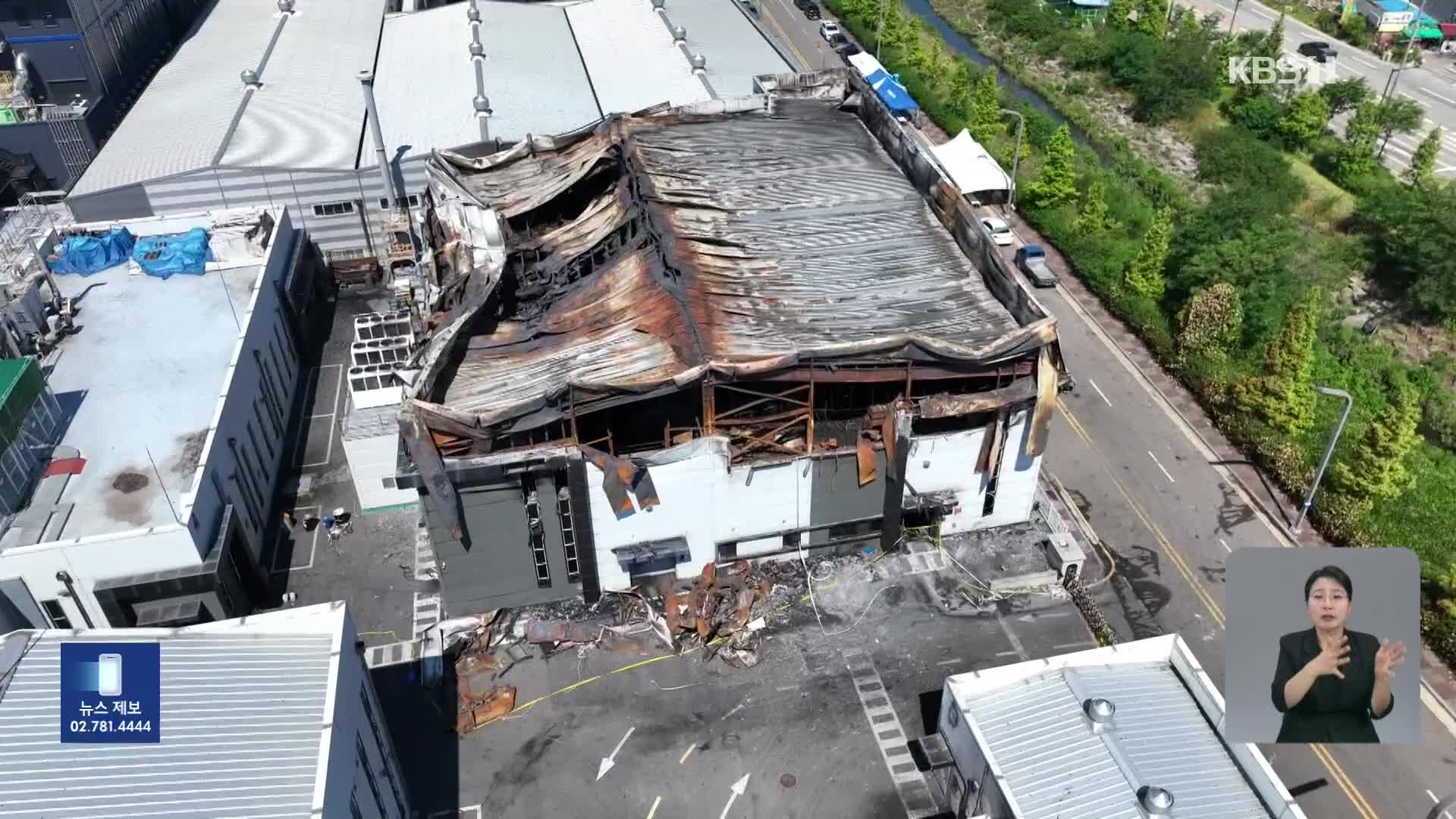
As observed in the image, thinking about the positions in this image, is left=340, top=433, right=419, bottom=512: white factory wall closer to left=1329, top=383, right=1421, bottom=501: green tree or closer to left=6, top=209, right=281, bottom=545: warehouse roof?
left=6, top=209, right=281, bottom=545: warehouse roof

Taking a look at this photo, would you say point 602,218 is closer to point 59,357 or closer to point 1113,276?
point 59,357

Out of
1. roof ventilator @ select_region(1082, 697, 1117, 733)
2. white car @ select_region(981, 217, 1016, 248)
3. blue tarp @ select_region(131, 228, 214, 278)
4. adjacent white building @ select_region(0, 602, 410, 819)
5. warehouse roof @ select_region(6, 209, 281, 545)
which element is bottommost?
white car @ select_region(981, 217, 1016, 248)

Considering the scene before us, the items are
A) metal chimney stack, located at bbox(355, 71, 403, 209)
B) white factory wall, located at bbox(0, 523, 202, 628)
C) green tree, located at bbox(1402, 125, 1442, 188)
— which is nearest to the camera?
white factory wall, located at bbox(0, 523, 202, 628)

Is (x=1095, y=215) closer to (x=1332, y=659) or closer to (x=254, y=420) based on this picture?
(x=1332, y=659)

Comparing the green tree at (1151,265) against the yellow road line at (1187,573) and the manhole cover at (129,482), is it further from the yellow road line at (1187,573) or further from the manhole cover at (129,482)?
the manhole cover at (129,482)

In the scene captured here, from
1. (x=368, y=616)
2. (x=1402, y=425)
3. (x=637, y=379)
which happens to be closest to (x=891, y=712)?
(x=637, y=379)

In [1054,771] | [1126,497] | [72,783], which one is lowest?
[1126,497]

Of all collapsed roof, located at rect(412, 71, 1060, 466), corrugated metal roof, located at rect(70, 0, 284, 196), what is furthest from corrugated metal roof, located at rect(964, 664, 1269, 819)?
corrugated metal roof, located at rect(70, 0, 284, 196)

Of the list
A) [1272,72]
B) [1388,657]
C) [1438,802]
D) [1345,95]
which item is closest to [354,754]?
[1388,657]
